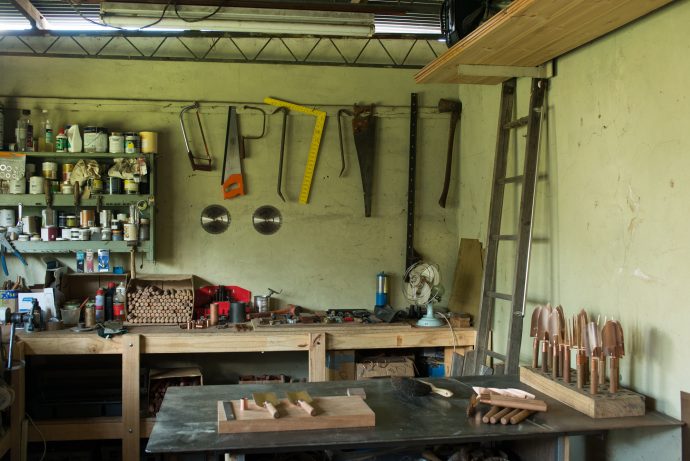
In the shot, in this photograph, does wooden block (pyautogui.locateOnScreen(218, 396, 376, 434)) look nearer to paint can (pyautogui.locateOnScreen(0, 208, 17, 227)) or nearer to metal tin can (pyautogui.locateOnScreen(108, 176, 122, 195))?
metal tin can (pyautogui.locateOnScreen(108, 176, 122, 195))

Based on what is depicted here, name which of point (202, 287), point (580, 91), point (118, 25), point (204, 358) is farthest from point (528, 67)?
point (204, 358)

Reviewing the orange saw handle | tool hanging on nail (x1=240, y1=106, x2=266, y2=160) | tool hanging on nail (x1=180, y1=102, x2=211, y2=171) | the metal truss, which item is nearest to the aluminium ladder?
the metal truss

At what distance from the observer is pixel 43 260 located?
15.9ft

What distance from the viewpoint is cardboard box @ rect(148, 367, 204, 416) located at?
4.59 metres

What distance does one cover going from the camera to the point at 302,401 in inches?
106

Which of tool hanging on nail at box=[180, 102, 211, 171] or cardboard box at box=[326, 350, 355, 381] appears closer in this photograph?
cardboard box at box=[326, 350, 355, 381]

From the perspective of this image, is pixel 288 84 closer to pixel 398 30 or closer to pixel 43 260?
pixel 398 30

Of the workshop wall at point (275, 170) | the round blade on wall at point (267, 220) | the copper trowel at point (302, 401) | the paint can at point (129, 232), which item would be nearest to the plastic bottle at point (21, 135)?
the workshop wall at point (275, 170)

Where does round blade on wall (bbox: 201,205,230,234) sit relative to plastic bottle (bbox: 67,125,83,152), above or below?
A: below

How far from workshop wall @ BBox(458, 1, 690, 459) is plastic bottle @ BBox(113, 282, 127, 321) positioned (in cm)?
289

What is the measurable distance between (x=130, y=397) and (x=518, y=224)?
9.00 ft

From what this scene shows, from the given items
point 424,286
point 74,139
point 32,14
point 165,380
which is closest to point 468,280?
point 424,286

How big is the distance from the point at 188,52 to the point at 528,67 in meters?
2.66

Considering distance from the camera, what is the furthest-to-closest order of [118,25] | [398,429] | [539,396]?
[118,25] → [539,396] → [398,429]
